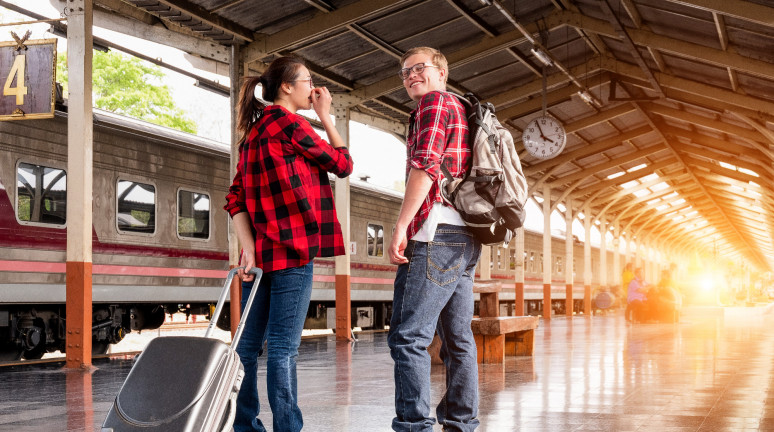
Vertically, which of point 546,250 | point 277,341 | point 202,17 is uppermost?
point 202,17

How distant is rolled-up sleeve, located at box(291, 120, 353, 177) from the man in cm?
33

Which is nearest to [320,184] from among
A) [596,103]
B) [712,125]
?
[596,103]

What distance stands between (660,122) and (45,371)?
19332 millimetres

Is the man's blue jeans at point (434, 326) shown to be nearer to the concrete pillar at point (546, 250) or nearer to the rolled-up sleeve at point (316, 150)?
the rolled-up sleeve at point (316, 150)

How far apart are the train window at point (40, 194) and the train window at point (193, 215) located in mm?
2153

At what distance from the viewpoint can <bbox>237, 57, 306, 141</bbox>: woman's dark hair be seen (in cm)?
400

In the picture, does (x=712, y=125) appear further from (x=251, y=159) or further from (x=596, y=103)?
(x=251, y=159)

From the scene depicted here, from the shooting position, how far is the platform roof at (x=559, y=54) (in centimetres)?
1250

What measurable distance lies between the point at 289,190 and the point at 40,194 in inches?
303

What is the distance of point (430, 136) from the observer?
12.7ft

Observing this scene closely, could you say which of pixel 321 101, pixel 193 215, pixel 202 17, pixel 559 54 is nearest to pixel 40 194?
pixel 193 215

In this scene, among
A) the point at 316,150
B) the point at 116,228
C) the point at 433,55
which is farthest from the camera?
the point at 116,228

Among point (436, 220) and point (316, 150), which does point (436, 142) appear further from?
point (316, 150)

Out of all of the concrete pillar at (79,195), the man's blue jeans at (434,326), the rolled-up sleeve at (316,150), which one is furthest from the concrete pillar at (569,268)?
the rolled-up sleeve at (316,150)
